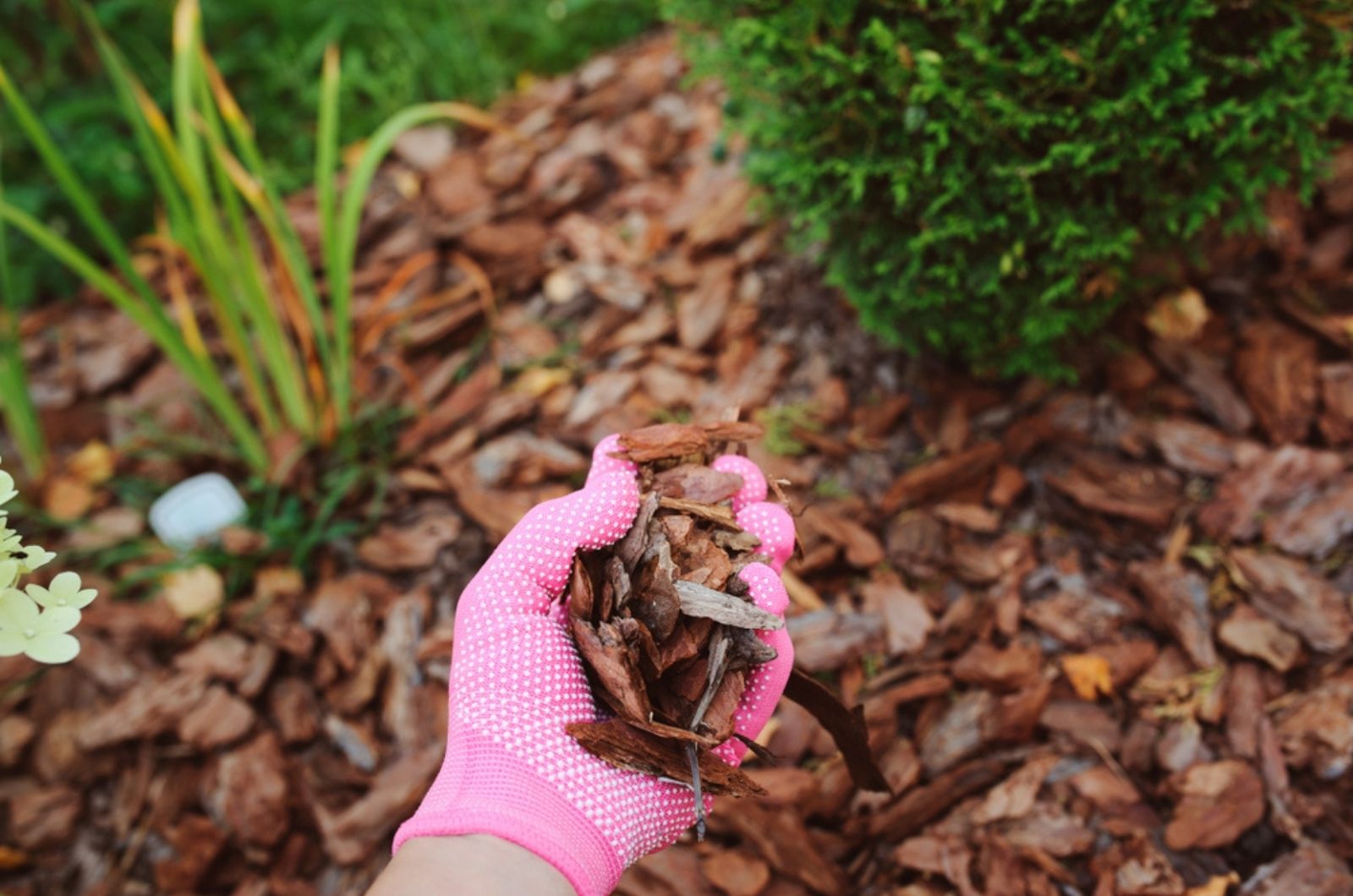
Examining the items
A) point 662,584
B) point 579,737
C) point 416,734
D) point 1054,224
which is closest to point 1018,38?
point 1054,224

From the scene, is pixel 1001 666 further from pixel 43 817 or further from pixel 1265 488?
pixel 43 817

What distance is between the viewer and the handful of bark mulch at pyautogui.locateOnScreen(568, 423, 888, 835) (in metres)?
1.29

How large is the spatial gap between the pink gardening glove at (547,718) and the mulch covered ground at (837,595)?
0.50 m

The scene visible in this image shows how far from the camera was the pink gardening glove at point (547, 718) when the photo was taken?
1.21 meters

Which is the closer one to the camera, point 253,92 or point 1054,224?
point 1054,224

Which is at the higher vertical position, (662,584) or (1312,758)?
(662,584)

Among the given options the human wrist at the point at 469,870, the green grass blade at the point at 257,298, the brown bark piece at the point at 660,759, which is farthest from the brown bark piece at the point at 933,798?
the green grass blade at the point at 257,298

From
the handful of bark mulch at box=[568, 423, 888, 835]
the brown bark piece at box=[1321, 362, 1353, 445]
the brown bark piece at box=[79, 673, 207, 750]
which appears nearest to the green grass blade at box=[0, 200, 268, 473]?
the brown bark piece at box=[79, 673, 207, 750]

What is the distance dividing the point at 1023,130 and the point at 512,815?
1458mm

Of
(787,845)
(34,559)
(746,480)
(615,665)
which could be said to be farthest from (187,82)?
(787,845)

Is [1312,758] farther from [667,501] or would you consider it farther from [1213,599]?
[667,501]

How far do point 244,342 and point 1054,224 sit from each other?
1.95 meters

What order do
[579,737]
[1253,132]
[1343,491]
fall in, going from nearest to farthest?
[579,737] → [1253,132] → [1343,491]

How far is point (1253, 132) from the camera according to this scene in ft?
5.64
